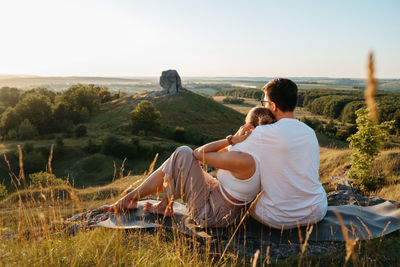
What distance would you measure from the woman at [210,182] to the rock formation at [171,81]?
6468cm

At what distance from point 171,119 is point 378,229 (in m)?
51.3

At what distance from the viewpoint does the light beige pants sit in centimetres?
368

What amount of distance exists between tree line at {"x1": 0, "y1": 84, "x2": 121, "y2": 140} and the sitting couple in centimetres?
4275

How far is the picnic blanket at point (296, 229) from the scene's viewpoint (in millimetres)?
3604

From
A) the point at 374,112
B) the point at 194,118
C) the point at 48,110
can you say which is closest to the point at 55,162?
the point at 48,110

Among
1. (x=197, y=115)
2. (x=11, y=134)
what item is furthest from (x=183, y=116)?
(x=11, y=134)

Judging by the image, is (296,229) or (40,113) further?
(40,113)

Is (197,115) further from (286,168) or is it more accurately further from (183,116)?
(286,168)

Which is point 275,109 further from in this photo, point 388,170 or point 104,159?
point 104,159

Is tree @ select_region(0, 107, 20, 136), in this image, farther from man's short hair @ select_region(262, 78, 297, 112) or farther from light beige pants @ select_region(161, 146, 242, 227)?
man's short hair @ select_region(262, 78, 297, 112)

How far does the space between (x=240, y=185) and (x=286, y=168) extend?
22.3 inches

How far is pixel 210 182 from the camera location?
13.1ft

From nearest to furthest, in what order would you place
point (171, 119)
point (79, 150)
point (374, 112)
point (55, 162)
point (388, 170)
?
point (374, 112) → point (388, 170) → point (55, 162) → point (79, 150) → point (171, 119)

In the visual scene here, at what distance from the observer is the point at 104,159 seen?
3111cm
